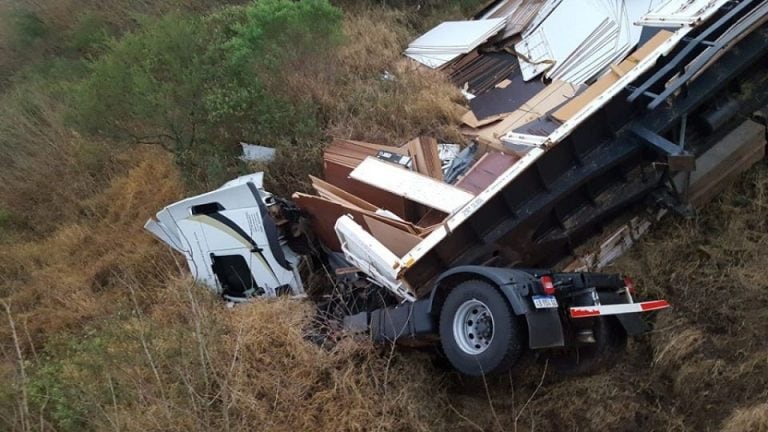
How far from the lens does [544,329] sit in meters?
3.10

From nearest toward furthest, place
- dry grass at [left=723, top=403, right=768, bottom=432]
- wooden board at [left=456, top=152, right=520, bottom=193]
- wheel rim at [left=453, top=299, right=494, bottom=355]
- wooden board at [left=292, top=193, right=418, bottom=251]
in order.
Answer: dry grass at [left=723, top=403, right=768, bottom=432], wheel rim at [left=453, top=299, right=494, bottom=355], wooden board at [left=456, top=152, right=520, bottom=193], wooden board at [left=292, top=193, right=418, bottom=251]

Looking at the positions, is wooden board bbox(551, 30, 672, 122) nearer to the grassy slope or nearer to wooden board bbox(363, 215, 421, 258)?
the grassy slope

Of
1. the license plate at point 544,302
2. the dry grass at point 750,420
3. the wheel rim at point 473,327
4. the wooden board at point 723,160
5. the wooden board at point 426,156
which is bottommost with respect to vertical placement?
the dry grass at point 750,420

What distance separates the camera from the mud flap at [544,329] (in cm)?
308

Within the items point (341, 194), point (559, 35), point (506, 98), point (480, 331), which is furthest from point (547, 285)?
point (559, 35)

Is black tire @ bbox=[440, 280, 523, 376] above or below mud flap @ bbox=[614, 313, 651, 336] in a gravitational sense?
above

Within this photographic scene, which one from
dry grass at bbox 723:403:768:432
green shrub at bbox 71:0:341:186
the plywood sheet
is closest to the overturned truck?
dry grass at bbox 723:403:768:432

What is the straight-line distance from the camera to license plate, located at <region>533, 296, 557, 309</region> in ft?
10.2

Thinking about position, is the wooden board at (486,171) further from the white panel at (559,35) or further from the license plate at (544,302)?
the white panel at (559,35)

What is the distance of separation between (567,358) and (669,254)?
1.20m

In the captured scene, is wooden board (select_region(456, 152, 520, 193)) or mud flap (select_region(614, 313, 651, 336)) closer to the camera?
mud flap (select_region(614, 313, 651, 336))

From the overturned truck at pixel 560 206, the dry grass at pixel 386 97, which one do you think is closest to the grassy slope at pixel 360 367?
the dry grass at pixel 386 97

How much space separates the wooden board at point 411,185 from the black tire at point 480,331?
843 millimetres

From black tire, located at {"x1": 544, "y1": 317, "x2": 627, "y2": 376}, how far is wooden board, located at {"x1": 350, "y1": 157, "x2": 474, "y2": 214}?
1.16 metres
